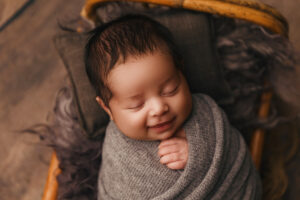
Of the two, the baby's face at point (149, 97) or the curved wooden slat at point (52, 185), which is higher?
the baby's face at point (149, 97)

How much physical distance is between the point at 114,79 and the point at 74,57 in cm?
35

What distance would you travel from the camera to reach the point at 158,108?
811mm

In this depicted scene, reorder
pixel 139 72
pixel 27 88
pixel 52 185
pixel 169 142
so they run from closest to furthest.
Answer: pixel 139 72 < pixel 169 142 < pixel 52 185 < pixel 27 88

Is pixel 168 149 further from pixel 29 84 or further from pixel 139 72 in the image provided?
pixel 29 84

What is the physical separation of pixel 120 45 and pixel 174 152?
0.35 metres

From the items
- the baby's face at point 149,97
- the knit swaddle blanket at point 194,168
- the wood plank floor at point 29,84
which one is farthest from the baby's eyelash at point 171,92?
the wood plank floor at point 29,84

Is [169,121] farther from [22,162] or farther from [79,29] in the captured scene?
[22,162]

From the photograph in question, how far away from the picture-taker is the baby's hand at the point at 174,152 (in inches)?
34.4

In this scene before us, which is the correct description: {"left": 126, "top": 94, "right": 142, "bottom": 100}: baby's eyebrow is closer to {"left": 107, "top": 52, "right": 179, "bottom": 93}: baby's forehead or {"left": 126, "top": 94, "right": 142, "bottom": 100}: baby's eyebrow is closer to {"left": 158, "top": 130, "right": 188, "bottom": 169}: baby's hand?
{"left": 107, "top": 52, "right": 179, "bottom": 93}: baby's forehead

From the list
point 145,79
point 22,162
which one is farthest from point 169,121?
point 22,162

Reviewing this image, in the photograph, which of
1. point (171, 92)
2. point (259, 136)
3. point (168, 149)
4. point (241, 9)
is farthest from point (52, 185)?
point (241, 9)

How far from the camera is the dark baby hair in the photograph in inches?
32.0

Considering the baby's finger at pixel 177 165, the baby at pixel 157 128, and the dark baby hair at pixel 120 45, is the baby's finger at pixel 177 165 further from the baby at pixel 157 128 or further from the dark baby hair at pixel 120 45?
the dark baby hair at pixel 120 45

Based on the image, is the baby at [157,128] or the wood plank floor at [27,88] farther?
the wood plank floor at [27,88]
